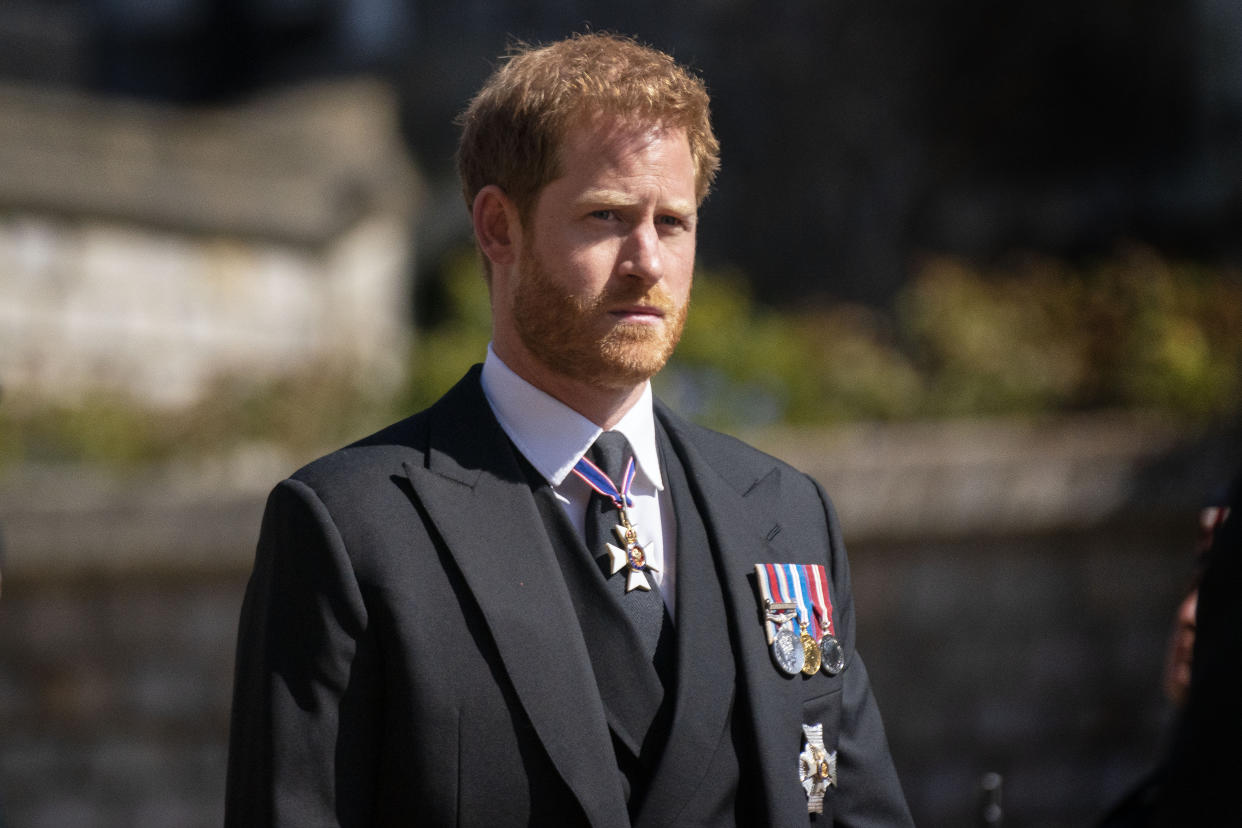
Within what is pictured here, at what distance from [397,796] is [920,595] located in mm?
4957

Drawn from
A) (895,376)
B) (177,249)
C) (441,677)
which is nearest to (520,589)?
(441,677)

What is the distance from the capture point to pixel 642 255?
2439mm

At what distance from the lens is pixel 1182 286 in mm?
8234

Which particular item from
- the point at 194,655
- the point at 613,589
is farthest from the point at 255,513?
the point at 613,589

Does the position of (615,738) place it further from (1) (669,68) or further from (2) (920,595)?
(2) (920,595)

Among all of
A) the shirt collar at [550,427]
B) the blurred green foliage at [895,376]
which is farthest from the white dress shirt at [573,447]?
the blurred green foliage at [895,376]

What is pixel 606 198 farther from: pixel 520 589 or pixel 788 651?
pixel 788 651

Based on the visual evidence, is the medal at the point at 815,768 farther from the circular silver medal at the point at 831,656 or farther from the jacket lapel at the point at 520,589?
the jacket lapel at the point at 520,589

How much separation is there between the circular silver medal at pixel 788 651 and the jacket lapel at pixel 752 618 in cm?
2

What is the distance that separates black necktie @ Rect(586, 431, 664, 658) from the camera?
2.49m

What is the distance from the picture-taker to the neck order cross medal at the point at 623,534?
2.51 metres

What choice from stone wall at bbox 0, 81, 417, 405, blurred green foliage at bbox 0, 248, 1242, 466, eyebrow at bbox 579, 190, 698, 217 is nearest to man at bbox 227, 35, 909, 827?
eyebrow at bbox 579, 190, 698, 217

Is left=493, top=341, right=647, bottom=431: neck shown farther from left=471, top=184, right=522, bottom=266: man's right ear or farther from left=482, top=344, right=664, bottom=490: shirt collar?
left=471, top=184, right=522, bottom=266: man's right ear

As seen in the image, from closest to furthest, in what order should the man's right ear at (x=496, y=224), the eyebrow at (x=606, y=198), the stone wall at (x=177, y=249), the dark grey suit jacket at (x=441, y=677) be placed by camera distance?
the dark grey suit jacket at (x=441, y=677) < the eyebrow at (x=606, y=198) < the man's right ear at (x=496, y=224) < the stone wall at (x=177, y=249)
